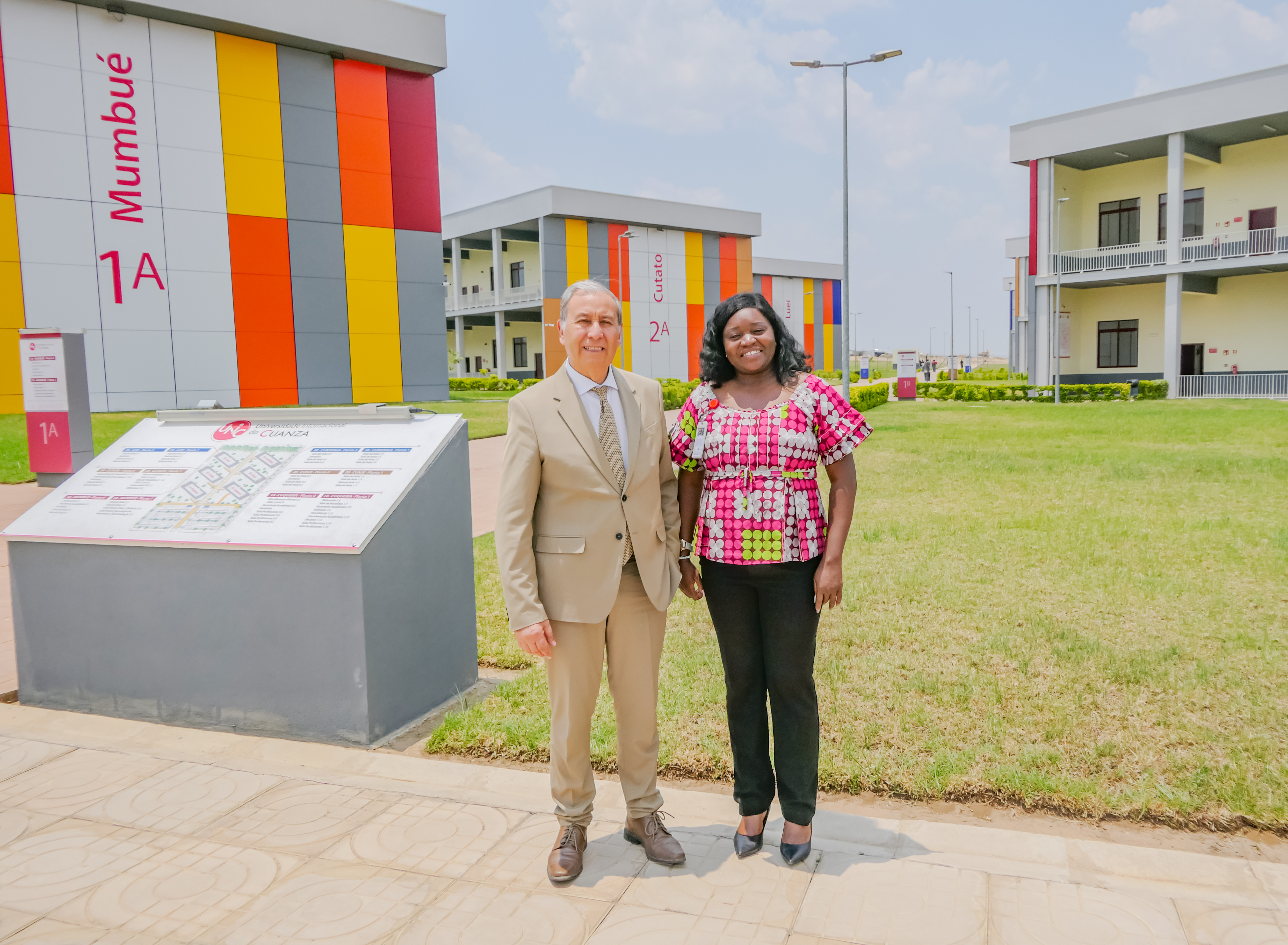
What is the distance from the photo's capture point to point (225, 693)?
169 inches

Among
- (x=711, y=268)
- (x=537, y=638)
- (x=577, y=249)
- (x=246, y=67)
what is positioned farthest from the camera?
(x=711, y=268)

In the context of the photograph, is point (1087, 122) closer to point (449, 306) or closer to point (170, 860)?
point (449, 306)

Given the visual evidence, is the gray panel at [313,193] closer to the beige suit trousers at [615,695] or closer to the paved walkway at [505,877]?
the paved walkway at [505,877]

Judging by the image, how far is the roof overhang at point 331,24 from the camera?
69.6ft

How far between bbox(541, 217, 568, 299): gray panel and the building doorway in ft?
81.0

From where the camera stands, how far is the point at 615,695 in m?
3.20

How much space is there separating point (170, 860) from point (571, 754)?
1459mm

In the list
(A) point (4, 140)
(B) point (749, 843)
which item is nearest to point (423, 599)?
(B) point (749, 843)

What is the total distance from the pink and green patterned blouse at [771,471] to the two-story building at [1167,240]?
106 ft

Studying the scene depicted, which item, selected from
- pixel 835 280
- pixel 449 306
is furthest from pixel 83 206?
pixel 835 280

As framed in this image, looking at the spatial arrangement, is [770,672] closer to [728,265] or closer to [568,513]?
[568,513]

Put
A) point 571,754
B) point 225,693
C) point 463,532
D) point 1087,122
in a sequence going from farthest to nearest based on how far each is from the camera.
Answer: point 1087,122
point 463,532
point 225,693
point 571,754

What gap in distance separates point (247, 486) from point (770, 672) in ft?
9.38

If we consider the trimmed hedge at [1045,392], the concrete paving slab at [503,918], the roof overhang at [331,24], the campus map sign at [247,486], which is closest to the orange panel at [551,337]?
the roof overhang at [331,24]
